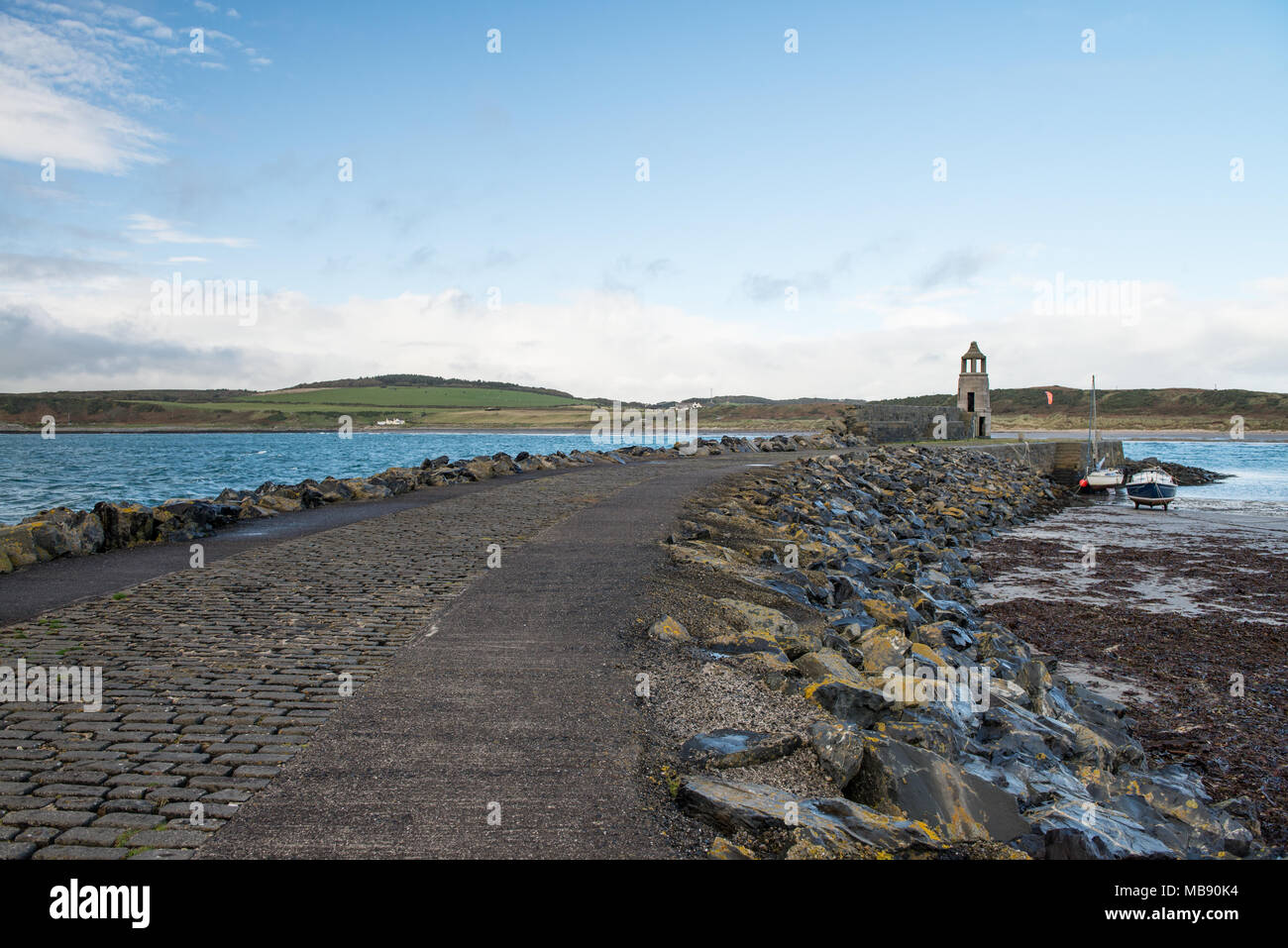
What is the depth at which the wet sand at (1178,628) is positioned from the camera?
7277mm

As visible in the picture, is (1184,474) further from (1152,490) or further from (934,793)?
(934,793)

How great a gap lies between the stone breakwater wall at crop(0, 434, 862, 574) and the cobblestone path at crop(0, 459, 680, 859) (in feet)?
6.97

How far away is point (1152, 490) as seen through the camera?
2836 centimetres

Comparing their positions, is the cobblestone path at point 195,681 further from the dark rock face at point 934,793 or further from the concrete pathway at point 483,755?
the dark rock face at point 934,793

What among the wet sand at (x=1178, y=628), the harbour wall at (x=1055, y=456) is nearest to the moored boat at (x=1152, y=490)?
the wet sand at (x=1178, y=628)

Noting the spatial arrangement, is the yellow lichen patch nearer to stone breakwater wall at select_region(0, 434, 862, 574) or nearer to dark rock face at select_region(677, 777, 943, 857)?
dark rock face at select_region(677, 777, 943, 857)

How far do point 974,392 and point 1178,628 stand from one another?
116 feet

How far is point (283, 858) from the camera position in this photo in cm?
322

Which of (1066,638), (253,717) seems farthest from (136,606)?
(1066,638)

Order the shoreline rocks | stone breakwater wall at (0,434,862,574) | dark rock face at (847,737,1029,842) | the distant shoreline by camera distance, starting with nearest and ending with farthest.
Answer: dark rock face at (847,737,1029,842), stone breakwater wall at (0,434,862,574), the shoreline rocks, the distant shoreline

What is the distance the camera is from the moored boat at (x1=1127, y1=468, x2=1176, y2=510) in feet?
92.4

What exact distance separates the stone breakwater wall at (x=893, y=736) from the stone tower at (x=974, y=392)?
3518cm

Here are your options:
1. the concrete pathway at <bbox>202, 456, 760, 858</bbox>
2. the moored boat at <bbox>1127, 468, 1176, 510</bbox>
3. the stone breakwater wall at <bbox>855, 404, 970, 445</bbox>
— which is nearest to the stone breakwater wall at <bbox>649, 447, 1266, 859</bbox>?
the concrete pathway at <bbox>202, 456, 760, 858</bbox>
